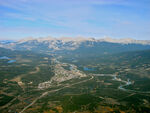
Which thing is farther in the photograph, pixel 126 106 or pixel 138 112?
pixel 126 106

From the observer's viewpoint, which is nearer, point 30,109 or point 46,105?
point 30,109

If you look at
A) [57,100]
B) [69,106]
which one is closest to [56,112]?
[69,106]

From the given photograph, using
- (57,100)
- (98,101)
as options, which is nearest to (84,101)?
(98,101)

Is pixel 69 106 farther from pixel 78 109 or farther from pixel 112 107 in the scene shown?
pixel 112 107

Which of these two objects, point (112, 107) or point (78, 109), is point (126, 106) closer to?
point (112, 107)

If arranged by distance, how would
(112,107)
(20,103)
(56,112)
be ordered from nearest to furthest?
(56,112)
(112,107)
(20,103)

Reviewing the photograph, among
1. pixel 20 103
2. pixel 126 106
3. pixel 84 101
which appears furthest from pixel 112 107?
pixel 20 103

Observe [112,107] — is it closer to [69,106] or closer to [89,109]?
[89,109]

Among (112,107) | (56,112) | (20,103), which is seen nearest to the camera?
(56,112)
